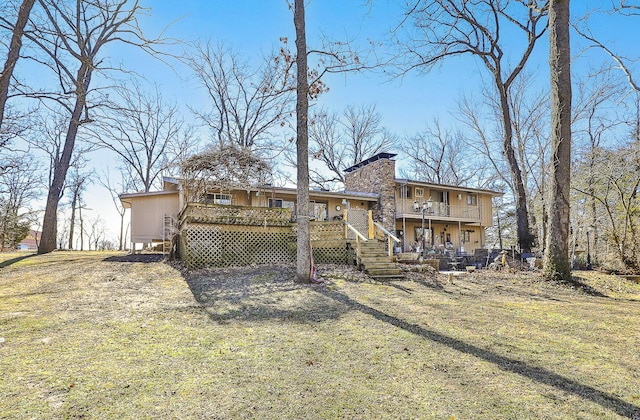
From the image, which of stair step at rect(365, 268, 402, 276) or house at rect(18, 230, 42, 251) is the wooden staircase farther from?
house at rect(18, 230, 42, 251)

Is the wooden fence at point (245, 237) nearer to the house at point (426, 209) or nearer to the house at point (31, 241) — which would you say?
the house at point (426, 209)

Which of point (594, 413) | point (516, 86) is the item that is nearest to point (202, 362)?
point (594, 413)

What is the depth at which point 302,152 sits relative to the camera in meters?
8.56

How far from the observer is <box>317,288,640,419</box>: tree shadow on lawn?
10.0 ft

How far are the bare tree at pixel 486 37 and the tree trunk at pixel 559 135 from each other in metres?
1.25

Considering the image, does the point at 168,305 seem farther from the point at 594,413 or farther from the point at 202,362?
the point at 594,413

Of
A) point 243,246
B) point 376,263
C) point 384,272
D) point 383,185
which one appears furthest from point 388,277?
point 383,185

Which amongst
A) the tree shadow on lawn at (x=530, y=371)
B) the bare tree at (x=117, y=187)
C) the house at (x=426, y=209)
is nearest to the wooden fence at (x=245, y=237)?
the tree shadow on lawn at (x=530, y=371)

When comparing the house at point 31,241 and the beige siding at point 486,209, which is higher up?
the beige siding at point 486,209

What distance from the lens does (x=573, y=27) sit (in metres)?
9.35

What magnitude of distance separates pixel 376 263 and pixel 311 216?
111 inches

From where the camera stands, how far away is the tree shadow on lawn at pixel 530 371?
3051 millimetres

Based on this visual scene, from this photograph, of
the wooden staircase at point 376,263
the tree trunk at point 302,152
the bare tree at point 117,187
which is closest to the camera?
the tree trunk at point 302,152

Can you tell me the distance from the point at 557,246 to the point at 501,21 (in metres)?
11.7
